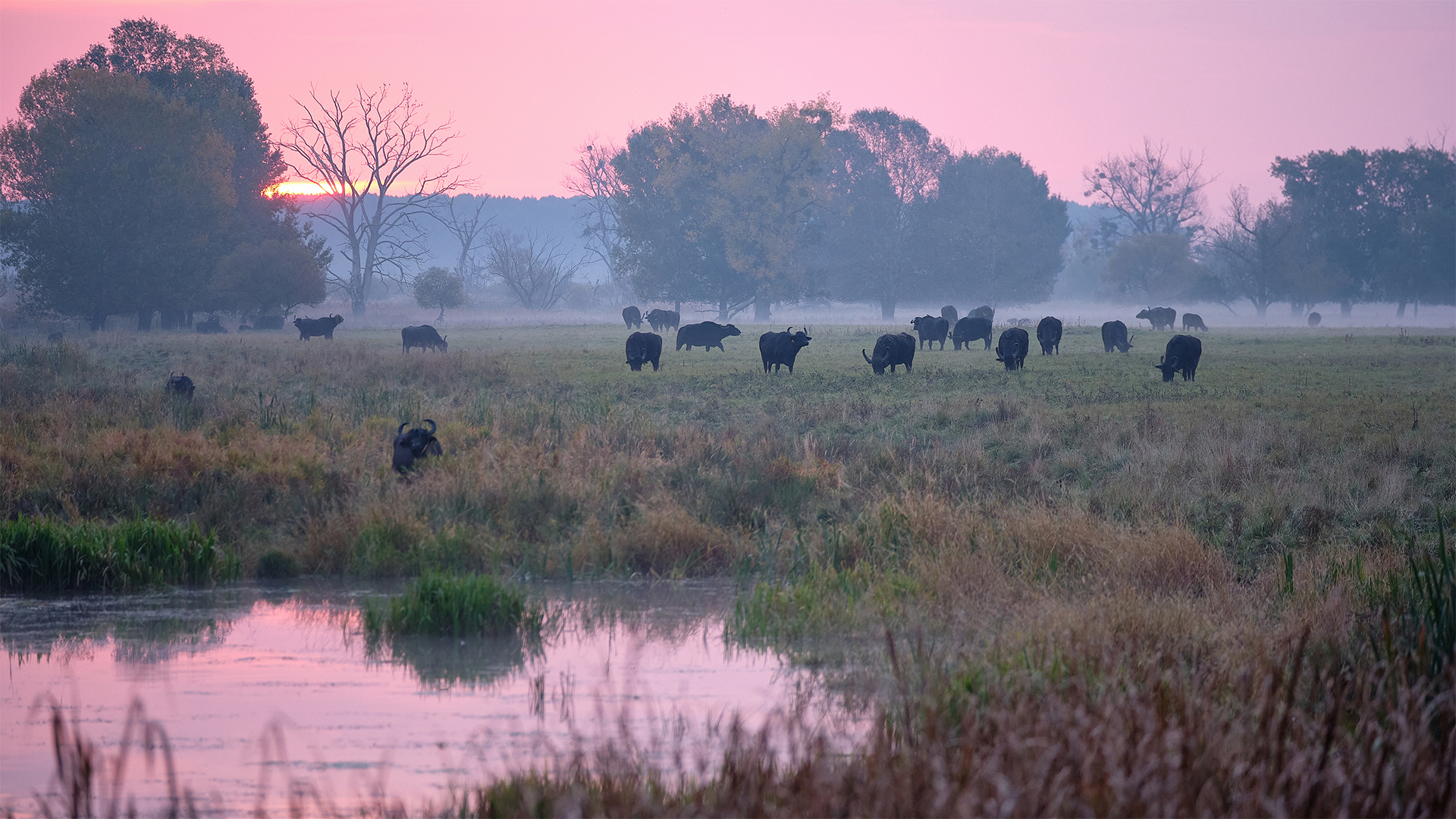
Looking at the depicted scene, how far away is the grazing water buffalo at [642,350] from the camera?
26328 millimetres

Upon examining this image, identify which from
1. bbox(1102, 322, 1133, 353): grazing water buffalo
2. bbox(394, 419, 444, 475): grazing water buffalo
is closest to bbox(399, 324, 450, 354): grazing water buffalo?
bbox(1102, 322, 1133, 353): grazing water buffalo

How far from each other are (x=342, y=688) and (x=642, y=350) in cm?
2053

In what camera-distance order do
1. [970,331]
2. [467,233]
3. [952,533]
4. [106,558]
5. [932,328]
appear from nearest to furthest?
[106,558] → [952,533] → [970,331] → [932,328] → [467,233]

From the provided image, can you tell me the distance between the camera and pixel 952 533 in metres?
9.00

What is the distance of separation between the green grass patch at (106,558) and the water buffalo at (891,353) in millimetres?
18090

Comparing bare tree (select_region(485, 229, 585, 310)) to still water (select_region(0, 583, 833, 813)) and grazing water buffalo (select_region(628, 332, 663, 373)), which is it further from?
still water (select_region(0, 583, 833, 813))

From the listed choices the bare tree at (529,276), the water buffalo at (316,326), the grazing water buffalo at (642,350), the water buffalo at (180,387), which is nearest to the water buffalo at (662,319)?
the water buffalo at (316,326)

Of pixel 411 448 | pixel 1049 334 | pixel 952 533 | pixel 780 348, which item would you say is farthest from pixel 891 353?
pixel 952 533

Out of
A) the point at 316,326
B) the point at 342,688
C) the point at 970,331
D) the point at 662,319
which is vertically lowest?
the point at 342,688

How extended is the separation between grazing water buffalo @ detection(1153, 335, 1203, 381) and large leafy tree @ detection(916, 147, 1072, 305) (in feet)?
175

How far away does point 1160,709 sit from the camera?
416 cm

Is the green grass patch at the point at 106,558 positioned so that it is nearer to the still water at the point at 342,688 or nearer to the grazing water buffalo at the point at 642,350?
the still water at the point at 342,688

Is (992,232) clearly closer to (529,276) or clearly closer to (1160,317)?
(1160,317)

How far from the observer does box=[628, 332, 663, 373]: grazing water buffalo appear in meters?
26.3
